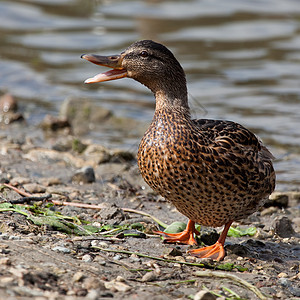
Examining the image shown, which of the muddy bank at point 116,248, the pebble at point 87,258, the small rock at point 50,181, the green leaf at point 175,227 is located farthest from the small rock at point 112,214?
the small rock at point 50,181

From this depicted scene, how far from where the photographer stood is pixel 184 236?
4.78 m

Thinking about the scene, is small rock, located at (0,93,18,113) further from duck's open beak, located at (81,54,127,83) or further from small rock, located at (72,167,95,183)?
duck's open beak, located at (81,54,127,83)

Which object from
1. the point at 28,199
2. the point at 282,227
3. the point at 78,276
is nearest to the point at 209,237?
the point at 282,227

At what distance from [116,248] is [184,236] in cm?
76

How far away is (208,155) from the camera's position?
4.30 meters

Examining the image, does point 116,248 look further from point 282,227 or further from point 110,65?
point 282,227

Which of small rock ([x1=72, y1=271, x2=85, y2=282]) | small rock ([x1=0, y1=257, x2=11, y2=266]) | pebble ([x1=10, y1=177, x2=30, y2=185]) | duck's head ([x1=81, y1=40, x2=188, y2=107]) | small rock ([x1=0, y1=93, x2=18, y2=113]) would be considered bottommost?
pebble ([x1=10, y1=177, x2=30, y2=185])

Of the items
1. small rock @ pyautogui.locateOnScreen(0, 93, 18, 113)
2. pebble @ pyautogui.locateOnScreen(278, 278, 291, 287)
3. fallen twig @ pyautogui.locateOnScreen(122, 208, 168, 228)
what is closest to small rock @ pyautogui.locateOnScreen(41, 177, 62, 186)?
fallen twig @ pyautogui.locateOnScreen(122, 208, 168, 228)

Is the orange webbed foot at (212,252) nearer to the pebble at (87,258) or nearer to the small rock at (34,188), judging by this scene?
the pebble at (87,258)

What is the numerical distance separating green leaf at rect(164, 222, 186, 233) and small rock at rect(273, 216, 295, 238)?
874mm

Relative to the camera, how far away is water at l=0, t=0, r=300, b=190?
32.8 feet

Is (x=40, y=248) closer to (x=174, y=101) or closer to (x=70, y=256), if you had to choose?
(x=70, y=256)

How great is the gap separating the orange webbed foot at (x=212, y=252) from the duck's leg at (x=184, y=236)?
226mm

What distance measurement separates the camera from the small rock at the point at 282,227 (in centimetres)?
533
